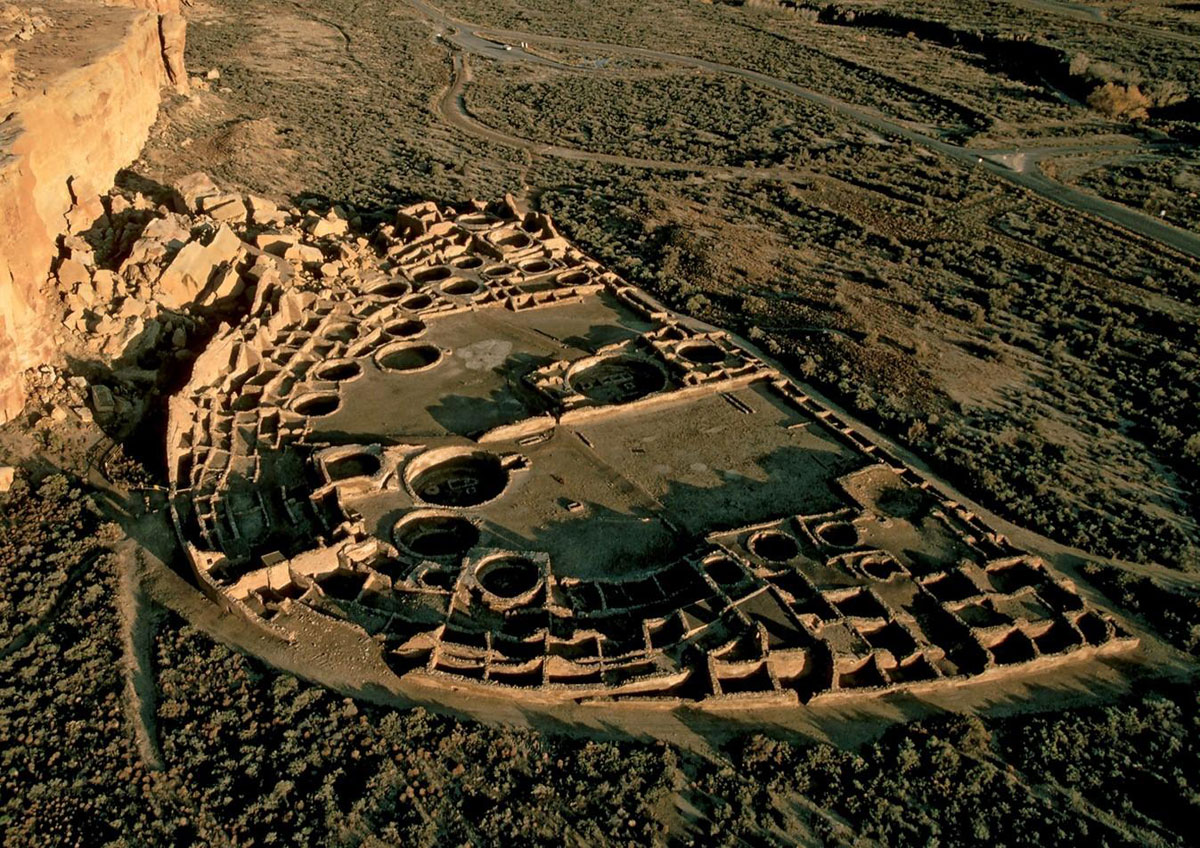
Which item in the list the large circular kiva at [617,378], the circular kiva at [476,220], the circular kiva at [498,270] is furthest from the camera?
the circular kiva at [476,220]

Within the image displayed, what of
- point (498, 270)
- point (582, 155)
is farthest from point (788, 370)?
point (582, 155)

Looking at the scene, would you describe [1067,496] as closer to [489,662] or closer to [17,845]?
[489,662]

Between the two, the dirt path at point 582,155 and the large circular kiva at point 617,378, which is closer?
the large circular kiva at point 617,378

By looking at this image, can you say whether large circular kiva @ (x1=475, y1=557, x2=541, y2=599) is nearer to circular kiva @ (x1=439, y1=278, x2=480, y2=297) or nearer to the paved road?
circular kiva @ (x1=439, y1=278, x2=480, y2=297)

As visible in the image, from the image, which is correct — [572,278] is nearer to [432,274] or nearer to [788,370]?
[432,274]

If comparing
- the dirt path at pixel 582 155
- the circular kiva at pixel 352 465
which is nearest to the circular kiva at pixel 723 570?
the circular kiva at pixel 352 465

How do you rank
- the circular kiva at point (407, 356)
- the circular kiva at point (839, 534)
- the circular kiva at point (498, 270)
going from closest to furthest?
the circular kiva at point (839, 534), the circular kiva at point (407, 356), the circular kiva at point (498, 270)

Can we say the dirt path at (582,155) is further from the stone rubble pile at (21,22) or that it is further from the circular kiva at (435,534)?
the circular kiva at (435,534)
